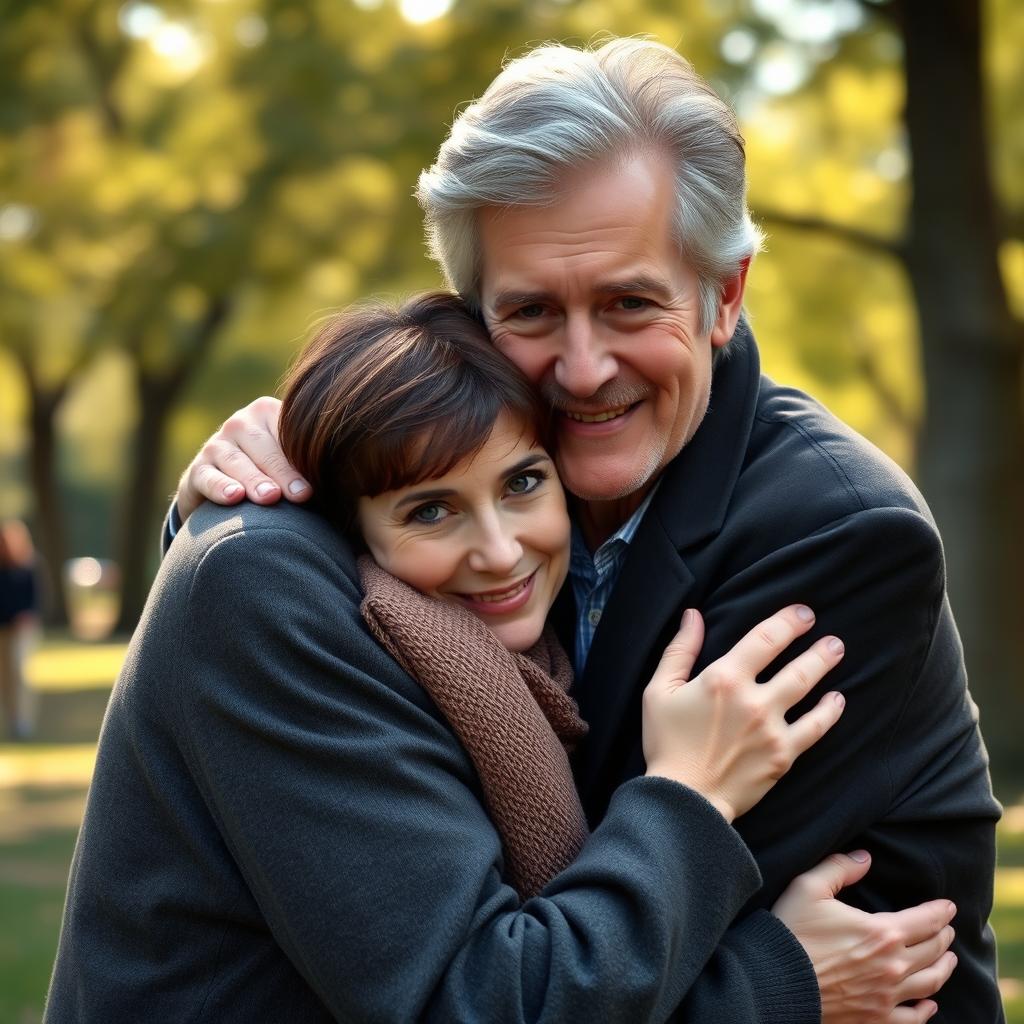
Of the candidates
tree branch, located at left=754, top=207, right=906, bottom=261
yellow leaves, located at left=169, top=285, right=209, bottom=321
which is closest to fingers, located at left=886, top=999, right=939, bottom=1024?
tree branch, located at left=754, top=207, right=906, bottom=261

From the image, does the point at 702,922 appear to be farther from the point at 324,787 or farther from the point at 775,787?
the point at 324,787

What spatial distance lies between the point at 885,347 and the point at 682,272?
26264 mm

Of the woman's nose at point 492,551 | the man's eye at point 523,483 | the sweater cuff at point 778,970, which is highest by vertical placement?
the man's eye at point 523,483

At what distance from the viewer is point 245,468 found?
10.4ft

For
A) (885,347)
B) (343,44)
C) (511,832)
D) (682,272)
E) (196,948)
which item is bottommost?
(885,347)

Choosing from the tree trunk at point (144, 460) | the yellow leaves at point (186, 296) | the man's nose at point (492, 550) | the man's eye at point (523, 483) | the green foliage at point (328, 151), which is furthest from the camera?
the tree trunk at point (144, 460)

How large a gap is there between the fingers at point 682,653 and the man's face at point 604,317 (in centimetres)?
43

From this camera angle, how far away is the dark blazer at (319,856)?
101 inches

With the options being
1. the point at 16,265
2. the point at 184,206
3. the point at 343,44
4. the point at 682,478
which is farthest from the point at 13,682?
the point at 682,478

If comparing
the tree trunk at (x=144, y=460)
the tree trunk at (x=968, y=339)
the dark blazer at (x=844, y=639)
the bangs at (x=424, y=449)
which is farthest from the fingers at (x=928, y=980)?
the tree trunk at (x=144, y=460)

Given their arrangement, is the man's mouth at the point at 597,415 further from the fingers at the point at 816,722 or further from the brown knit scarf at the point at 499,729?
the fingers at the point at 816,722

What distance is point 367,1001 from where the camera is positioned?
2553 millimetres

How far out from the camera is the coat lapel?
317 centimetres

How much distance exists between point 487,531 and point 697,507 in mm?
443
